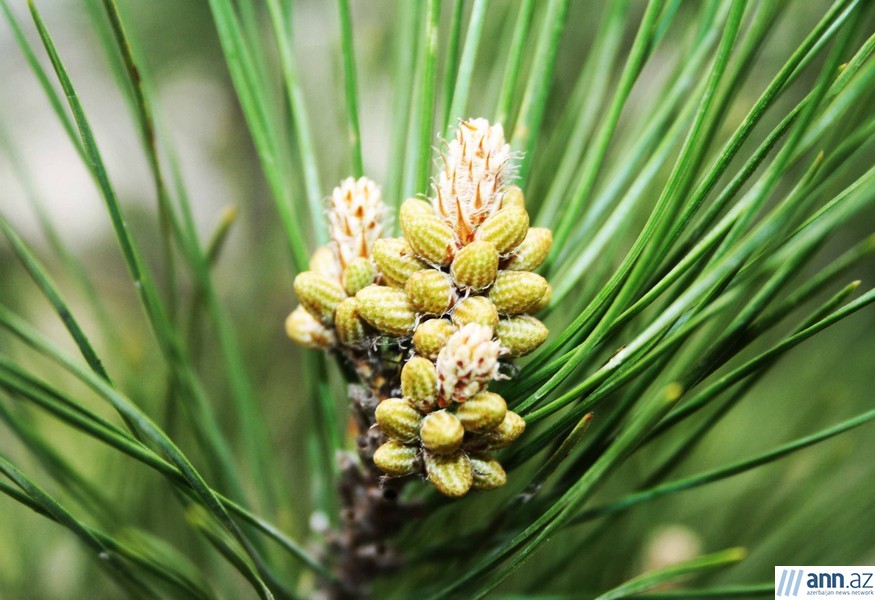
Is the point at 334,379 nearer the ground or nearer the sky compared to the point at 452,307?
nearer the sky

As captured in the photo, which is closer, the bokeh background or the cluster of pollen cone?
the cluster of pollen cone

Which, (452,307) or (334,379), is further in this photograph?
(334,379)

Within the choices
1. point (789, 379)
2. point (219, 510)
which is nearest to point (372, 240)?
point (219, 510)

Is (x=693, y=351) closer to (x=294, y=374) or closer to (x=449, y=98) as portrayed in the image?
(x=449, y=98)

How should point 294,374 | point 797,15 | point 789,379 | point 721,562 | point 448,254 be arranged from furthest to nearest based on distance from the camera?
point 294,374
point 789,379
point 797,15
point 448,254
point 721,562

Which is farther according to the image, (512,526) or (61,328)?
(61,328)
